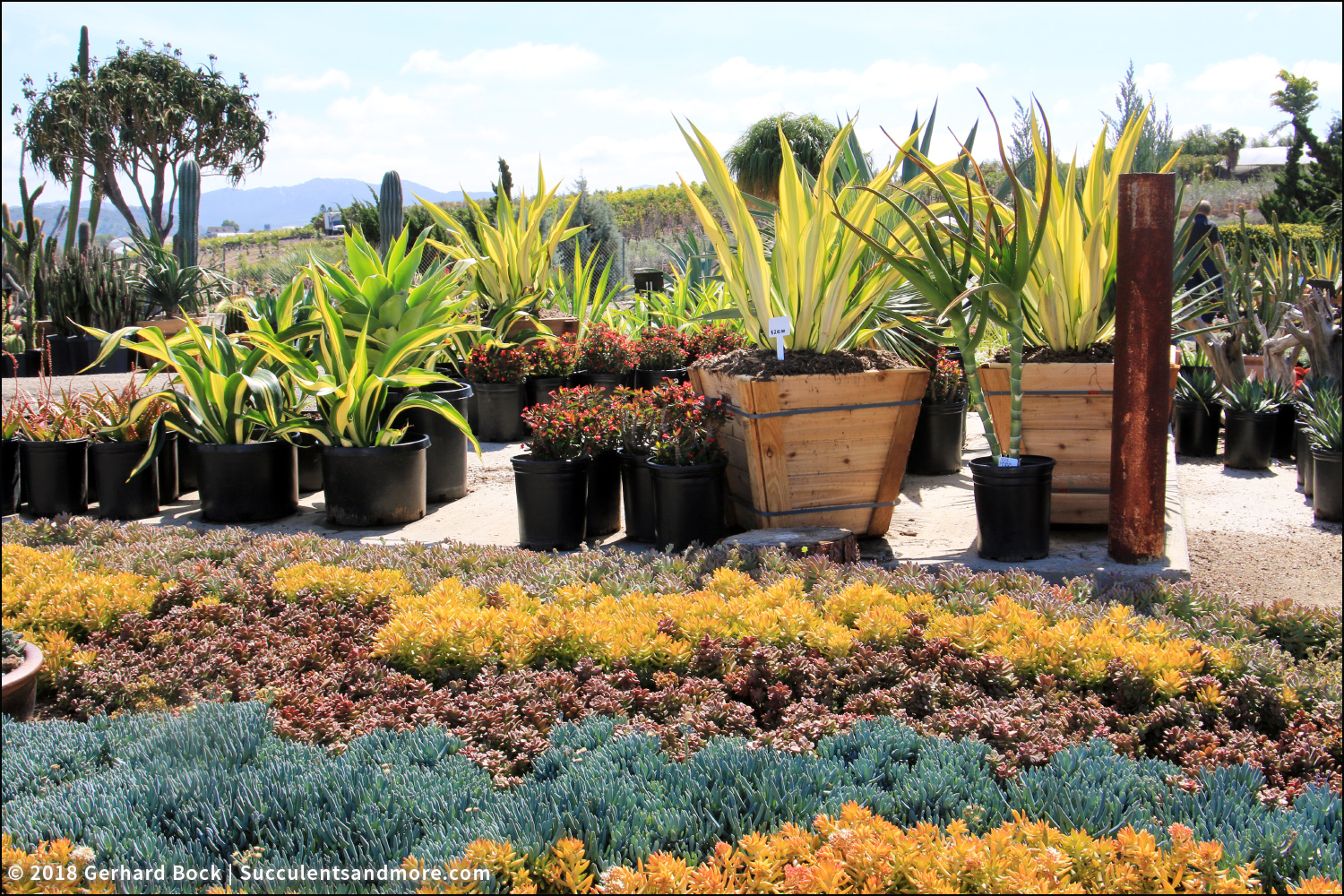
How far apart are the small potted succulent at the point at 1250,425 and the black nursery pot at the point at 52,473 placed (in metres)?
6.66

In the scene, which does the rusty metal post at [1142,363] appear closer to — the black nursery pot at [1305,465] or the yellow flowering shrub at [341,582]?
the black nursery pot at [1305,465]

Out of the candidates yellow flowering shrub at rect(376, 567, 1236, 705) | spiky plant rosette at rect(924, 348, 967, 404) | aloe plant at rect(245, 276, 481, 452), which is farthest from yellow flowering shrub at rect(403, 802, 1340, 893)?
spiky plant rosette at rect(924, 348, 967, 404)

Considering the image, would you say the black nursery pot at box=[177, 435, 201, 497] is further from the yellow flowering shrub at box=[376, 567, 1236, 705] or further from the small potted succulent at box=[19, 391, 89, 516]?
the yellow flowering shrub at box=[376, 567, 1236, 705]

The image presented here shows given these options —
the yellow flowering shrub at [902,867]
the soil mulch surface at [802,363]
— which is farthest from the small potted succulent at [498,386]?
the yellow flowering shrub at [902,867]

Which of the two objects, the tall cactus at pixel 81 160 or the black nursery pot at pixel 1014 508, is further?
the tall cactus at pixel 81 160

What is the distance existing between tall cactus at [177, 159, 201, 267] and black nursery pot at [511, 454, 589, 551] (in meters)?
11.0

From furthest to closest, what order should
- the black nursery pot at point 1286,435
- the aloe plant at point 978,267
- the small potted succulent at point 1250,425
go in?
the black nursery pot at point 1286,435, the small potted succulent at point 1250,425, the aloe plant at point 978,267

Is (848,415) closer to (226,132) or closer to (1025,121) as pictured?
(1025,121)

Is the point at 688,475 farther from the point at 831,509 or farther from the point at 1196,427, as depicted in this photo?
the point at 1196,427

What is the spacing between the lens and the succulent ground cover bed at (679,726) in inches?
63.4

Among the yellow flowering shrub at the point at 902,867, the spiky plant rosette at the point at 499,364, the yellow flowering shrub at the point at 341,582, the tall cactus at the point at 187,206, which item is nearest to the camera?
the yellow flowering shrub at the point at 902,867

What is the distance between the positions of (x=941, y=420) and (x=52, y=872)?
483 cm

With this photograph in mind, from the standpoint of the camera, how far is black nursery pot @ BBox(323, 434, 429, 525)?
448 centimetres

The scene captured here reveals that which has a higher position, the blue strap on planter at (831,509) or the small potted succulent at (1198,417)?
the small potted succulent at (1198,417)
